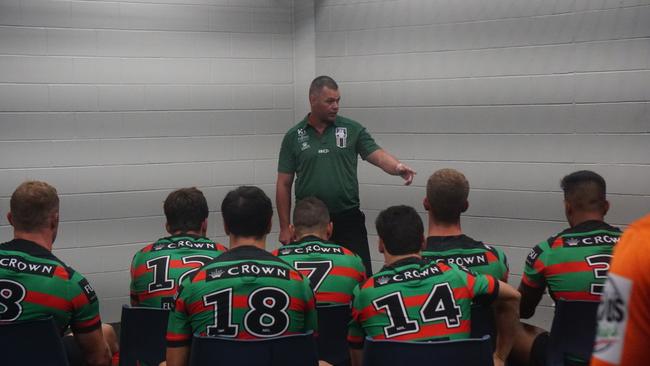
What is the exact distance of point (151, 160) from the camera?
19.7ft

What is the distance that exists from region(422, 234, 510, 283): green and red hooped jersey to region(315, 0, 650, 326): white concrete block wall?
1.87m

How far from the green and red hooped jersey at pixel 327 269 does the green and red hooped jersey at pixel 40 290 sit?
0.78m

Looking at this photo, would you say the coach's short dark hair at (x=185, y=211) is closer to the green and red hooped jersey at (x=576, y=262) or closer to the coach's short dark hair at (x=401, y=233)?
the coach's short dark hair at (x=401, y=233)

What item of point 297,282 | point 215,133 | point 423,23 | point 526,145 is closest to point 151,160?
point 215,133

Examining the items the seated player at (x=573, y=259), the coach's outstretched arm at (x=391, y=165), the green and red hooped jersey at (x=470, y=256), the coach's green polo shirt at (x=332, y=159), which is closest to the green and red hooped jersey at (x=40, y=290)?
the green and red hooped jersey at (x=470, y=256)

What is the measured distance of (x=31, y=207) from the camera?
129 inches

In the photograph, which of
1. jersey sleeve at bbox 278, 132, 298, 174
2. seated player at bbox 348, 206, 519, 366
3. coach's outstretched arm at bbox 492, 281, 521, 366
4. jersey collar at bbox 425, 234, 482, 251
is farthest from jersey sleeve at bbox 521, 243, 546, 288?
jersey sleeve at bbox 278, 132, 298, 174

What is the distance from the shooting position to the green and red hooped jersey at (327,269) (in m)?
3.38

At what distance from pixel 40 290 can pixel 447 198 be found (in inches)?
61.0

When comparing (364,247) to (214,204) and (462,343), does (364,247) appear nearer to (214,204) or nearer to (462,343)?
(214,204)

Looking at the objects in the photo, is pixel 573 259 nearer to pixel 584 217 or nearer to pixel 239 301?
pixel 584 217

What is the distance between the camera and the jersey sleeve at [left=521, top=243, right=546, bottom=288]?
11.2 feet

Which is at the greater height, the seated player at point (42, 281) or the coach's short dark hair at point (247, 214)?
the coach's short dark hair at point (247, 214)

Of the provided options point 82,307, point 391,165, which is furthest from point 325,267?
point 391,165
